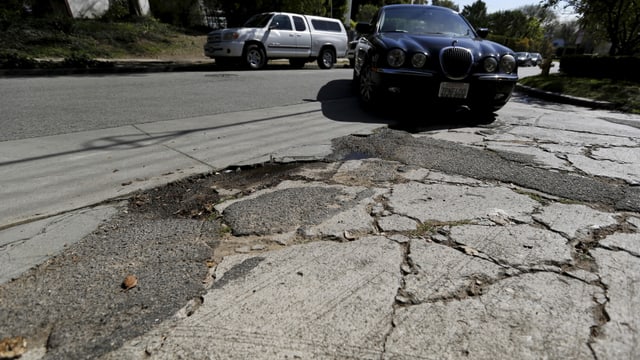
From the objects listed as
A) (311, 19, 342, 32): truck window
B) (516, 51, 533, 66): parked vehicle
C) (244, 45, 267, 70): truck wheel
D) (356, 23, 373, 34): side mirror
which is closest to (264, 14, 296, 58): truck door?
(244, 45, 267, 70): truck wheel

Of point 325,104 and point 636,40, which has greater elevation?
point 636,40

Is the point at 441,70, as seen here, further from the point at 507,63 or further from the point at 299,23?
the point at 299,23

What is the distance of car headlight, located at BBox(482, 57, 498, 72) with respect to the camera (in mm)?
4695

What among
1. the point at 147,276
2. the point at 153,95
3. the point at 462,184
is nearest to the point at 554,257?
the point at 462,184

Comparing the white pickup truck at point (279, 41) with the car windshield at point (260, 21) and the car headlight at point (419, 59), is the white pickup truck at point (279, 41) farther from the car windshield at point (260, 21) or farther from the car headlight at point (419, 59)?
the car headlight at point (419, 59)

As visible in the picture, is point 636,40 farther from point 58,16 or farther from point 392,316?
point 58,16

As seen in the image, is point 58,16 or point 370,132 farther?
point 58,16

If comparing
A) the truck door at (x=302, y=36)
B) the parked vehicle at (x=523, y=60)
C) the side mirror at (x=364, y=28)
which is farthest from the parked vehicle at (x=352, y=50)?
the parked vehicle at (x=523, y=60)

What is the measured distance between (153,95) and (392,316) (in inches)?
250

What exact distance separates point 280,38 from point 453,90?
30.0 ft

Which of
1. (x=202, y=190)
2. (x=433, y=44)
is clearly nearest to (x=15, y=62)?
(x=202, y=190)

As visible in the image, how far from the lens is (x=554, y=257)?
1.99m

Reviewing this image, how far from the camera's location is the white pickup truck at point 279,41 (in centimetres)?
1147

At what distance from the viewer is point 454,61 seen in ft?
15.2
